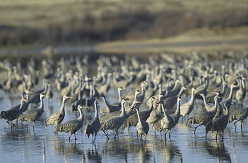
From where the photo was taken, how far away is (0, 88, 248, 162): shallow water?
1755 cm

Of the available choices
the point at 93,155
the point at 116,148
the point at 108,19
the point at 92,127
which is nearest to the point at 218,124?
the point at 116,148

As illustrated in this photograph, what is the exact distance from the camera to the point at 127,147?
18906mm

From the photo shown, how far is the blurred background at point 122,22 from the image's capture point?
2699 inches

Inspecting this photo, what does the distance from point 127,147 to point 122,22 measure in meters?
58.6

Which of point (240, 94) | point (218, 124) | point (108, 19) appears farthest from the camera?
point (108, 19)

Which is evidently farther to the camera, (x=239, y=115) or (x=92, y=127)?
(x=239, y=115)

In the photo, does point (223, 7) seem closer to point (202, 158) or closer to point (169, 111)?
point (169, 111)

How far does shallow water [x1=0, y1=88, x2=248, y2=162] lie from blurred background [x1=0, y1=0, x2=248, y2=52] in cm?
3911

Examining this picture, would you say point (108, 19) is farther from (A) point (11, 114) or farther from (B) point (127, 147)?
(B) point (127, 147)

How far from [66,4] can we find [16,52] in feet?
109

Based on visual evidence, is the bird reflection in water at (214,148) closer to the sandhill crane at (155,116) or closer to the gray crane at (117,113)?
the sandhill crane at (155,116)

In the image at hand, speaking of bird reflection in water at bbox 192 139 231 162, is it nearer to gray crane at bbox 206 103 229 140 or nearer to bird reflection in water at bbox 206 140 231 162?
bird reflection in water at bbox 206 140 231 162

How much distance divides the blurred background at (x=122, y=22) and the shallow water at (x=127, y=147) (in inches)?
1540

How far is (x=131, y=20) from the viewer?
259 feet
